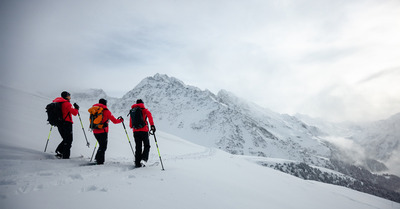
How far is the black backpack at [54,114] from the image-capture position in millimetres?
7582

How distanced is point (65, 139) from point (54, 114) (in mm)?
1029

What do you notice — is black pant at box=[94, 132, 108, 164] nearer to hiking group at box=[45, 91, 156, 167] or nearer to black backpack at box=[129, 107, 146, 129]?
hiking group at box=[45, 91, 156, 167]

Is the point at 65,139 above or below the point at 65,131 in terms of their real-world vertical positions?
below

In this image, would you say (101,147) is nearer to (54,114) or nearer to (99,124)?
(99,124)

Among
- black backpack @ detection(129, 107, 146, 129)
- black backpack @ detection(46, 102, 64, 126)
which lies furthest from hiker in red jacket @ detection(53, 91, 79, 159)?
black backpack @ detection(129, 107, 146, 129)

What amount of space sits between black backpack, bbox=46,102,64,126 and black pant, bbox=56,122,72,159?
0.66 ft

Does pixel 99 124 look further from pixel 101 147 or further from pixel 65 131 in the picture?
pixel 65 131

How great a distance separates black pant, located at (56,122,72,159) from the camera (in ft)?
25.4

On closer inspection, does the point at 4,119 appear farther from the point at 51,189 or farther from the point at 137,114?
the point at 51,189

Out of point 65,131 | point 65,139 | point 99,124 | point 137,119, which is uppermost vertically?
point 137,119

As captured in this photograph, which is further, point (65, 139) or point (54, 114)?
point (65, 139)

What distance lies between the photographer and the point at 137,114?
7.68m

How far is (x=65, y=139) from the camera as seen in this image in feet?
25.7

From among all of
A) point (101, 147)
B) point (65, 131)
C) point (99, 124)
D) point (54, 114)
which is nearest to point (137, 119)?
point (99, 124)
